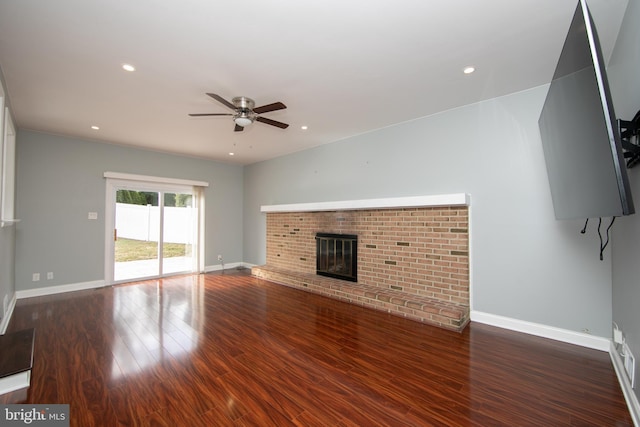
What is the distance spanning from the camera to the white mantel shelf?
316cm

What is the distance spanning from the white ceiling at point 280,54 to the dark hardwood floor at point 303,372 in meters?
2.64

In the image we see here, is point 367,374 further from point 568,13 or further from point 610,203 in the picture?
point 568,13

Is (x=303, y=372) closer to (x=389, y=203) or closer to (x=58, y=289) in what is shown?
(x=389, y=203)

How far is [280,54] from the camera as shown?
2262 millimetres

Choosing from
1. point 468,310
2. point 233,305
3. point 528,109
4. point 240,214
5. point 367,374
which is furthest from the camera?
point 240,214

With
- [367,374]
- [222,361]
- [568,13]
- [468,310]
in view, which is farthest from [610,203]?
[222,361]

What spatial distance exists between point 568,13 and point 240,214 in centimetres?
645

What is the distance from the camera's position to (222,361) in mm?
2289

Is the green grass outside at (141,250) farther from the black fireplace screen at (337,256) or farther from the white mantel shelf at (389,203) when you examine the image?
the black fireplace screen at (337,256)

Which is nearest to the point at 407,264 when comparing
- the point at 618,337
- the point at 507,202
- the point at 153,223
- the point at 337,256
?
the point at 337,256

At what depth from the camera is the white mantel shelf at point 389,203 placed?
3162 millimetres

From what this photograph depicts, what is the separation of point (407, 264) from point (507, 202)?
1411mm

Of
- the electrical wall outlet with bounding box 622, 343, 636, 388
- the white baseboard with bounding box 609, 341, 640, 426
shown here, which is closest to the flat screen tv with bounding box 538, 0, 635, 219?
the electrical wall outlet with bounding box 622, 343, 636, 388

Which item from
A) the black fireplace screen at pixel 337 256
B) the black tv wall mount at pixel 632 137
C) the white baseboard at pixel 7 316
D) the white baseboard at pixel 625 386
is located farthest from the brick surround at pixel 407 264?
the white baseboard at pixel 7 316
